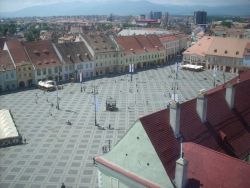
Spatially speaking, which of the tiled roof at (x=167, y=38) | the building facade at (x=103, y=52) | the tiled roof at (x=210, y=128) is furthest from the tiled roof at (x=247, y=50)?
the tiled roof at (x=210, y=128)

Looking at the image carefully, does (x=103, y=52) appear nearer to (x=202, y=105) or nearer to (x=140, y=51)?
(x=140, y=51)

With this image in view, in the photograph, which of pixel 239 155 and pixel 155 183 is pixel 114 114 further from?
pixel 155 183

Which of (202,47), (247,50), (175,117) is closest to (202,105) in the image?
(175,117)

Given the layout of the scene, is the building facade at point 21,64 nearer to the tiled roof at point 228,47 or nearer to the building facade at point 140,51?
the building facade at point 140,51

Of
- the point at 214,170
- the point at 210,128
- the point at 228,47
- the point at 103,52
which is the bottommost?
the point at 214,170

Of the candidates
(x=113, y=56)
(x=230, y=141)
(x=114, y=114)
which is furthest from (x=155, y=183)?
(x=113, y=56)

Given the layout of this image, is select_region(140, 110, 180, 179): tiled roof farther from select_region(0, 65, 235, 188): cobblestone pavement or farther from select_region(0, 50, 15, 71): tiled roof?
select_region(0, 50, 15, 71): tiled roof
